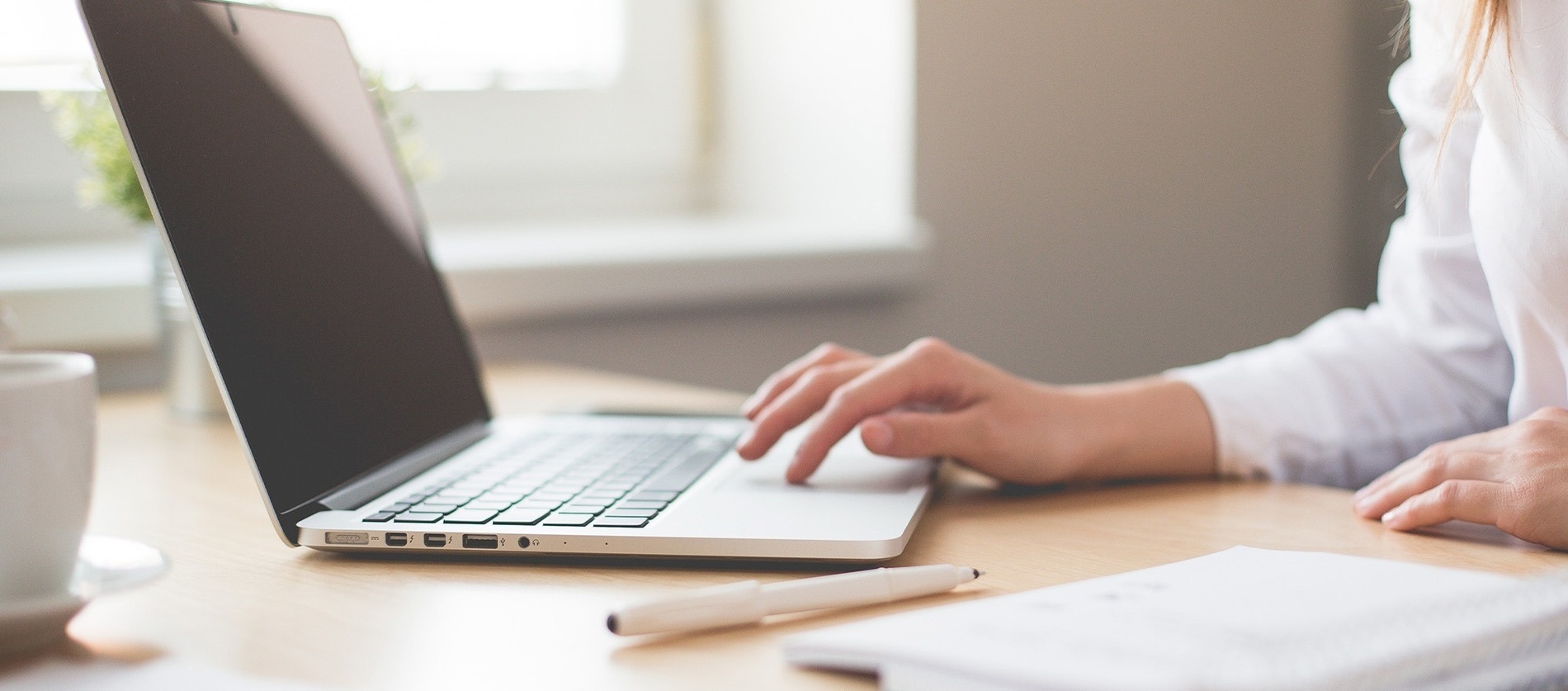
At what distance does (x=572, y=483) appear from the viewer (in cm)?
66

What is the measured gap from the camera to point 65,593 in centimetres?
45

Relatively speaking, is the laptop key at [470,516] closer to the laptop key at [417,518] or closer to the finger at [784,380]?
the laptop key at [417,518]

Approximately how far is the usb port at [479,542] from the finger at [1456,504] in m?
0.41

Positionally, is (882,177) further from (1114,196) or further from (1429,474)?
(1429,474)

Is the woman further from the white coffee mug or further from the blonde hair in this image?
the white coffee mug

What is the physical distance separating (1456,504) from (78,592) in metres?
0.55

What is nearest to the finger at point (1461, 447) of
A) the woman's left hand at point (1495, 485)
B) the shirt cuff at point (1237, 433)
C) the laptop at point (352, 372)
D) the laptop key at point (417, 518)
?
the woman's left hand at point (1495, 485)

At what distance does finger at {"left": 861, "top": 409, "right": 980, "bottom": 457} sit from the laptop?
19mm

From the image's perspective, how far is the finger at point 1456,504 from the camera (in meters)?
0.57

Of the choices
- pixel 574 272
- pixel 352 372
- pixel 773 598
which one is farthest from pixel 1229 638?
pixel 574 272

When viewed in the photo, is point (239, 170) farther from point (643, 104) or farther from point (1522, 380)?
point (643, 104)

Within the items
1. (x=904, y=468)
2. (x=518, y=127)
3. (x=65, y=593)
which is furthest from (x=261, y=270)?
(x=518, y=127)

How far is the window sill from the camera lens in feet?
3.64

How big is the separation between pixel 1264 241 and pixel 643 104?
0.82m
